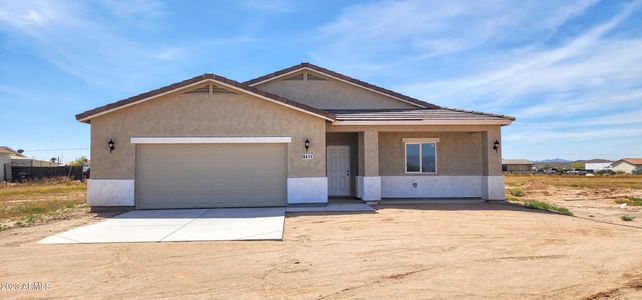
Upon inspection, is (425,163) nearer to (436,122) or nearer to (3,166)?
(436,122)

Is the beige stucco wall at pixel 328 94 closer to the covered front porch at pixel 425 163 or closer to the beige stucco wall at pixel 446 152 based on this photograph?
the covered front porch at pixel 425 163

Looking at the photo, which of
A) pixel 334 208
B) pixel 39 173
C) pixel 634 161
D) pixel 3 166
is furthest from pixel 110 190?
pixel 634 161

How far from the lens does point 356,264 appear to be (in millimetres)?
6484

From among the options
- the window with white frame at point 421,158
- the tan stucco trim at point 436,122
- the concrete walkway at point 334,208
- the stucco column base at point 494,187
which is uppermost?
the tan stucco trim at point 436,122

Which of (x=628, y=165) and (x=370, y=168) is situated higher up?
(x=628, y=165)

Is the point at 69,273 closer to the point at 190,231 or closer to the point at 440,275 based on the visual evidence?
the point at 190,231

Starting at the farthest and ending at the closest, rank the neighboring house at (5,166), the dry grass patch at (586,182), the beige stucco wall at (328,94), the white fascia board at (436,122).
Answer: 1. the neighboring house at (5,166)
2. the dry grass patch at (586,182)
3. the beige stucco wall at (328,94)
4. the white fascia board at (436,122)

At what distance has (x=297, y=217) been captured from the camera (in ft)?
38.3

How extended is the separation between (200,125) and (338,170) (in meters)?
5.84

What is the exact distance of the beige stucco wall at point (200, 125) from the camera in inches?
523

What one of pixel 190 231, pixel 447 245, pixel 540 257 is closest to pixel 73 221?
pixel 190 231

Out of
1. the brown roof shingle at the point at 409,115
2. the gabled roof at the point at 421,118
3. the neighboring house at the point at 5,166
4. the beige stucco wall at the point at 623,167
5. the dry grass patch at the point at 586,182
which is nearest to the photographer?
the gabled roof at the point at 421,118

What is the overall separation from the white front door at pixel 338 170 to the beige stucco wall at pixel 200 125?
9.17ft

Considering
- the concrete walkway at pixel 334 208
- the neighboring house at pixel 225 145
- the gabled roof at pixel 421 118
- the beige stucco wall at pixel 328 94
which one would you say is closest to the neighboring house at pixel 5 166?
the neighboring house at pixel 225 145
